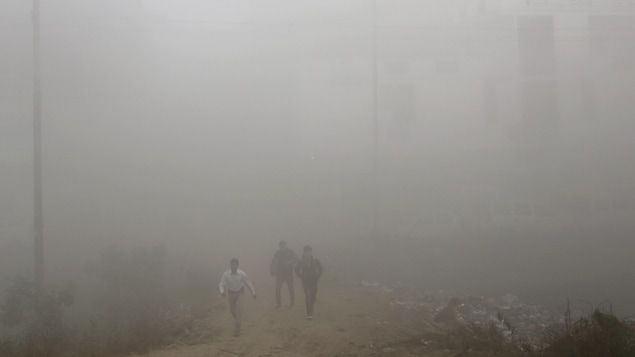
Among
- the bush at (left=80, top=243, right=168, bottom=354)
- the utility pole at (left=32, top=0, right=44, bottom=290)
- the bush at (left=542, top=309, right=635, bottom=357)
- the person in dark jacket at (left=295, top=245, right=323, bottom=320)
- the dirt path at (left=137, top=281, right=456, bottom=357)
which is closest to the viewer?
the bush at (left=542, top=309, right=635, bottom=357)

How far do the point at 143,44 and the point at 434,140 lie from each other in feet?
53.8

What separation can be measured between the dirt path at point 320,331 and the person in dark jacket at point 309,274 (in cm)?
39

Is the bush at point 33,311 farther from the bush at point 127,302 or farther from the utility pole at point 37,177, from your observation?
the bush at point 127,302

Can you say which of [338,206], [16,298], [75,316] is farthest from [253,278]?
[338,206]

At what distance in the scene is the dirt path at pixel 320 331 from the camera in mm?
7594

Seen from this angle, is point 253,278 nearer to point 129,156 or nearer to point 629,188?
point 129,156

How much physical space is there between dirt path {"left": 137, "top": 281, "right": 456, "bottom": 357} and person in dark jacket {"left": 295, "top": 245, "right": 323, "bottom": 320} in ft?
1.26

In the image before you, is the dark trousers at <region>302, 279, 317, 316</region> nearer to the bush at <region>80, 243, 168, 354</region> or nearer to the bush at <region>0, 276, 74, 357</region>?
the bush at <region>80, 243, 168, 354</region>

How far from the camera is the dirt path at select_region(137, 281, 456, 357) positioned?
299 inches

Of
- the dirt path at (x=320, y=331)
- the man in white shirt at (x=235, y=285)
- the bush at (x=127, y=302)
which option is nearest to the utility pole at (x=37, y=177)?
the bush at (x=127, y=302)

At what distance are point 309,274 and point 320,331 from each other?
116 cm

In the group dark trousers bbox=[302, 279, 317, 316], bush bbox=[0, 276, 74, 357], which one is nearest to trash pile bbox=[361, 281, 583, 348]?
dark trousers bbox=[302, 279, 317, 316]

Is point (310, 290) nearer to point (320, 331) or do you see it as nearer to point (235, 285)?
point (320, 331)

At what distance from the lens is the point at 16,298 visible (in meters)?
9.55
